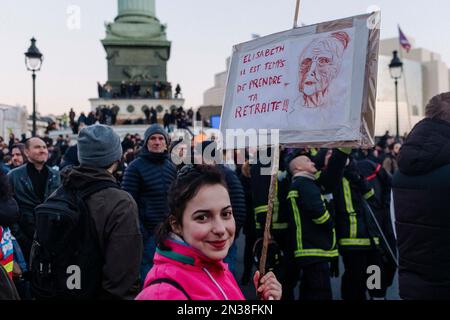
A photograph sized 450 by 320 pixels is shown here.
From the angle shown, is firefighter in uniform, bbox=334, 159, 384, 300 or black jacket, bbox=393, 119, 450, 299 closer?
black jacket, bbox=393, 119, 450, 299

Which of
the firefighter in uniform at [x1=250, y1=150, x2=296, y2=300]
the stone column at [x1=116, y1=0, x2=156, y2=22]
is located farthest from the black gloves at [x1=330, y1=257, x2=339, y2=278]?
the stone column at [x1=116, y1=0, x2=156, y2=22]

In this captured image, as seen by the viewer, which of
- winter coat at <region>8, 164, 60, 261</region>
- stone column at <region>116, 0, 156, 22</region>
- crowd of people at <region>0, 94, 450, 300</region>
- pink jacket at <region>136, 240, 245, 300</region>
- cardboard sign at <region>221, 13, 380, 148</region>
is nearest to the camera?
pink jacket at <region>136, 240, 245, 300</region>

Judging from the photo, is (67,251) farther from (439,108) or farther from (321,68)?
(439,108)

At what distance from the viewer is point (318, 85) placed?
101 inches

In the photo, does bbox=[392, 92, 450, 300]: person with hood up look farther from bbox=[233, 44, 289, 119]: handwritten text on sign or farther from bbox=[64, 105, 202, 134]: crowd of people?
bbox=[64, 105, 202, 134]: crowd of people

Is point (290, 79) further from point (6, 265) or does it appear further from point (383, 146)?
point (383, 146)

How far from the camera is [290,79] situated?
8.83 feet

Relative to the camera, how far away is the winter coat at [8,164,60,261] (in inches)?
197

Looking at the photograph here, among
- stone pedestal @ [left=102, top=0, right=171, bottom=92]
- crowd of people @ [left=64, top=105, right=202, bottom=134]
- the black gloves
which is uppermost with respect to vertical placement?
stone pedestal @ [left=102, top=0, right=171, bottom=92]

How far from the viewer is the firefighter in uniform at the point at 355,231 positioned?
193 inches

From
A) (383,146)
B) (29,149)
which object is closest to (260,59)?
(29,149)

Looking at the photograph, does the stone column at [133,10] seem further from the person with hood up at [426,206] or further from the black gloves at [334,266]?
the person with hood up at [426,206]

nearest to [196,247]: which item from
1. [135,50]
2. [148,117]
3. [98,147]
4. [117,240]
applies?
[117,240]

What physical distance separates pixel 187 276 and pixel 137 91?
34.5m
